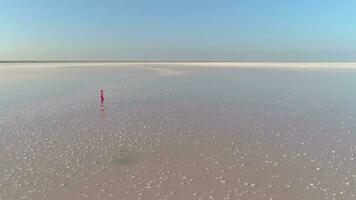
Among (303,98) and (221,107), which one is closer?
(221,107)

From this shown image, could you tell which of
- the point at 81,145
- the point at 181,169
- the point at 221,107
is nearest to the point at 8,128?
the point at 81,145

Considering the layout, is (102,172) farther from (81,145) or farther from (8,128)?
(8,128)

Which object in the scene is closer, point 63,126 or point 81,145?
point 81,145

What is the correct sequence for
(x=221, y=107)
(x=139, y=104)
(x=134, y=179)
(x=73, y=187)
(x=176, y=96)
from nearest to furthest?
(x=73, y=187), (x=134, y=179), (x=221, y=107), (x=139, y=104), (x=176, y=96)

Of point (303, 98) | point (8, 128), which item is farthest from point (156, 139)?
point (303, 98)

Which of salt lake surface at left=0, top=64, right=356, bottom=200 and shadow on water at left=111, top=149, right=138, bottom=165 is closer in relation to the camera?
salt lake surface at left=0, top=64, right=356, bottom=200

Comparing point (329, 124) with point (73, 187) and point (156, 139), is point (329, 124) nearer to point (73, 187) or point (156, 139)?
point (156, 139)

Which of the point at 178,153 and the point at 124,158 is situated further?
the point at 178,153

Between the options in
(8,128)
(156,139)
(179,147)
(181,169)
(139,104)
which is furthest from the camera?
(139,104)

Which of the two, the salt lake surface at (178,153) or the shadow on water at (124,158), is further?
the shadow on water at (124,158)
